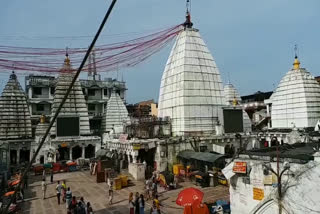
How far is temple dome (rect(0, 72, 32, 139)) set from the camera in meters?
42.4

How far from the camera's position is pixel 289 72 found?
4212cm

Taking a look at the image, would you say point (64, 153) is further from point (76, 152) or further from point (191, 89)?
point (191, 89)

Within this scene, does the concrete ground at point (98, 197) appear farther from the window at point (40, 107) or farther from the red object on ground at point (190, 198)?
the window at point (40, 107)

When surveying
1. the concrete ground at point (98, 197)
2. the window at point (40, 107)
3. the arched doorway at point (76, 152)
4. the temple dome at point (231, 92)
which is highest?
the temple dome at point (231, 92)

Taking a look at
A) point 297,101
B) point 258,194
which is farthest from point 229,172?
point 297,101

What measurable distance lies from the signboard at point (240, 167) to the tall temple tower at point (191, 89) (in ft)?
58.2

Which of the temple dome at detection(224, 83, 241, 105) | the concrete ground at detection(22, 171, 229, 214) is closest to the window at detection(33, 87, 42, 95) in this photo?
the concrete ground at detection(22, 171, 229, 214)

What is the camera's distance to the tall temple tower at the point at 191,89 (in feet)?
105

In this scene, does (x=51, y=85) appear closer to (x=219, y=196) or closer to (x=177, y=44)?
(x=177, y=44)

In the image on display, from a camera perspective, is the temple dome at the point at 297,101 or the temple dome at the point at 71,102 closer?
the temple dome at the point at 297,101

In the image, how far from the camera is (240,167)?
13141 millimetres

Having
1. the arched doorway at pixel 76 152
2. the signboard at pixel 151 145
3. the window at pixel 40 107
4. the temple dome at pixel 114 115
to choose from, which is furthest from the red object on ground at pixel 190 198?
the window at pixel 40 107

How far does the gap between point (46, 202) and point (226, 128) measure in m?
21.9

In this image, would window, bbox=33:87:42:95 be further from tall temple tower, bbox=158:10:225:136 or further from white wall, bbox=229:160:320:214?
white wall, bbox=229:160:320:214
